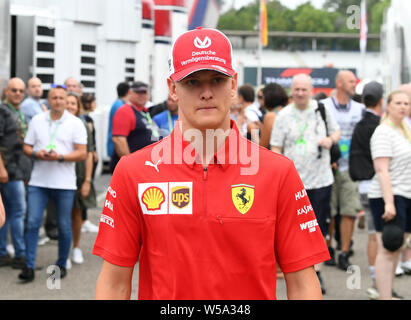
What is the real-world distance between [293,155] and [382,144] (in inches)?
40.3

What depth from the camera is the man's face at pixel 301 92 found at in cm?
717

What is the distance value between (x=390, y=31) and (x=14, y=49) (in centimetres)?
747

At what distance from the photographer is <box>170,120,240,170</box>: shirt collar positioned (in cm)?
246

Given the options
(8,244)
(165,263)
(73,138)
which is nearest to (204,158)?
(165,263)

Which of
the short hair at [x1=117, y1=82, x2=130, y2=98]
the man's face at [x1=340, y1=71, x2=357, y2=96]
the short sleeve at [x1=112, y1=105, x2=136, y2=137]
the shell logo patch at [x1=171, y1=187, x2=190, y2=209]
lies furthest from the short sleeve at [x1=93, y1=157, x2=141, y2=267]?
the short hair at [x1=117, y1=82, x2=130, y2=98]

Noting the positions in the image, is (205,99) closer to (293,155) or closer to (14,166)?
(293,155)

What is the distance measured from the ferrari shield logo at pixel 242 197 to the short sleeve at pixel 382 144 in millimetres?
4227

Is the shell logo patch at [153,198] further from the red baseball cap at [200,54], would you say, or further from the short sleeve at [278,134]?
the short sleeve at [278,134]

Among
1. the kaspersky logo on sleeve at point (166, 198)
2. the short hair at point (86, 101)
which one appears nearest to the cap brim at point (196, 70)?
the kaspersky logo on sleeve at point (166, 198)

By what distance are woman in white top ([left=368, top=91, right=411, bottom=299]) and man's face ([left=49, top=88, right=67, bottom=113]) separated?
3.22m

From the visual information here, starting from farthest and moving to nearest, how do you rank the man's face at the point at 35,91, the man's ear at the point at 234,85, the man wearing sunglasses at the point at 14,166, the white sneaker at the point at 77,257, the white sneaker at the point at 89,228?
1. the white sneaker at the point at 89,228
2. the man's face at the point at 35,91
3. the white sneaker at the point at 77,257
4. the man wearing sunglasses at the point at 14,166
5. the man's ear at the point at 234,85

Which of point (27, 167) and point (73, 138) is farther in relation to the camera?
point (27, 167)
